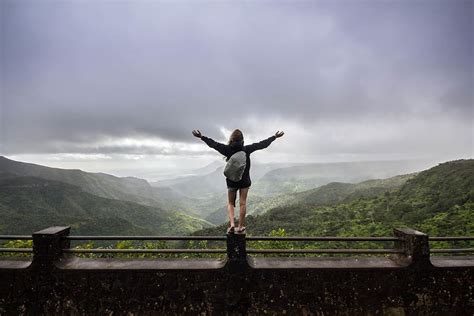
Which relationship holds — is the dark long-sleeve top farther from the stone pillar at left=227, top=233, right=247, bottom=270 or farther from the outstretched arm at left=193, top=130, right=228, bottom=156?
the stone pillar at left=227, top=233, right=247, bottom=270

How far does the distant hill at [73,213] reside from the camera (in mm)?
92562

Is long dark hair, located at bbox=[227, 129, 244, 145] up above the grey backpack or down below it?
above

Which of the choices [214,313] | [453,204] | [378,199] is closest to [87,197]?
[378,199]

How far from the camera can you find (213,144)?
15.9 feet

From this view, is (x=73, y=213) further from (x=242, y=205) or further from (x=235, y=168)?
(x=235, y=168)

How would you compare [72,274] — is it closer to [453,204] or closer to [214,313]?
[214,313]

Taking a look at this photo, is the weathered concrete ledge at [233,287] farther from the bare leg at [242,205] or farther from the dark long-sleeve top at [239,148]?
the dark long-sleeve top at [239,148]

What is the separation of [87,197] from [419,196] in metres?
149

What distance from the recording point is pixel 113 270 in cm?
450

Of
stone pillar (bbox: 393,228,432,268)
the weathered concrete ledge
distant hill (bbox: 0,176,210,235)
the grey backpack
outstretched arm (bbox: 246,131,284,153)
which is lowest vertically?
distant hill (bbox: 0,176,210,235)

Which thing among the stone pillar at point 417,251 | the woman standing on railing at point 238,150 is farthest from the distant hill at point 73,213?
the stone pillar at point 417,251

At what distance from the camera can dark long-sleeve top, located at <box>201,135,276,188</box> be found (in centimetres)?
482

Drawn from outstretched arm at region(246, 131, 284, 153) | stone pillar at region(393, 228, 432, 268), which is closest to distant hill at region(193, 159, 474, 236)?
stone pillar at region(393, 228, 432, 268)

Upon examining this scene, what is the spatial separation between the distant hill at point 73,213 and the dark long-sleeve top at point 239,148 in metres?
94.5
